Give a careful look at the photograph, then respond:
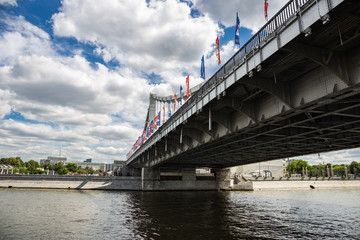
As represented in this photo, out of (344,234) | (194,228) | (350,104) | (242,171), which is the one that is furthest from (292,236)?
(242,171)

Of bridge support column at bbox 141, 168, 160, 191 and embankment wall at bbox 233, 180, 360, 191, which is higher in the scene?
bridge support column at bbox 141, 168, 160, 191

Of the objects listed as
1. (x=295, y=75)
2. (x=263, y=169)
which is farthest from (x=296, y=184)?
(x=295, y=75)

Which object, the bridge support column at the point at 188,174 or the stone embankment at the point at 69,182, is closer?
the stone embankment at the point at 69,182

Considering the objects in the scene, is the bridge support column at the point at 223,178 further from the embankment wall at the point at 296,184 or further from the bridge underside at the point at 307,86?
the bridge underside at the point at 307,86

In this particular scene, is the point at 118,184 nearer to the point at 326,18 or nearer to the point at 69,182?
the point at 69,182

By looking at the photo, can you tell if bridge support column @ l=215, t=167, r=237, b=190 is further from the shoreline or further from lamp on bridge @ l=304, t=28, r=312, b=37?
lamp on bridge @ l=304, t=28, r=312, b=37

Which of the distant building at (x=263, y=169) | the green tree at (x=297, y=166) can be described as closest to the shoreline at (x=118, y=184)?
the distant building at (x=263, y=169)

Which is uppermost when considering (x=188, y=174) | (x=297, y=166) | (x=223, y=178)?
(x=297, y=166)

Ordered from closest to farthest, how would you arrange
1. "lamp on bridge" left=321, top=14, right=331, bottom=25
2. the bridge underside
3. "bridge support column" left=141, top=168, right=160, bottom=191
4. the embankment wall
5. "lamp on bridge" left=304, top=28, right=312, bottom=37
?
"lamp on bridge" left=321, top=14, right=331, bottom=25 < "lamp on bridge" left=304, top=28, right=312, bottom=37 < the bridge underside < "bridge support column" left=141, top=168, right=160, bottom=191 < the embankment wall

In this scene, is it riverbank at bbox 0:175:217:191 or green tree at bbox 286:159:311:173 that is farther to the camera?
green tree at bbox 286:159:311:173

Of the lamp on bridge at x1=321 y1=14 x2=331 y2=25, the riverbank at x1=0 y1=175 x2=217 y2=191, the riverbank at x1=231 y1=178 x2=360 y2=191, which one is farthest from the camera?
the riverbank at x1=231 y1=178 x2=360 y2=191

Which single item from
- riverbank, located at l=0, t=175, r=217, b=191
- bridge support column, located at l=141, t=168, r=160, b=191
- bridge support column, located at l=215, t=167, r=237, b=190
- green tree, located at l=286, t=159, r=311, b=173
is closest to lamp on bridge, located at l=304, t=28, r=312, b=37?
bridge support column, located at l=141, t=168, r=160, b=191

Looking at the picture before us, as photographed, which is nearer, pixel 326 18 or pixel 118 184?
pixel 326 18

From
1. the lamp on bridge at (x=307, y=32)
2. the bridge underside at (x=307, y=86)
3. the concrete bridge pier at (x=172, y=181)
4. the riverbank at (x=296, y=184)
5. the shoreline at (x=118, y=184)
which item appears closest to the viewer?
the lamp on bridge at (x=307, y=32)
